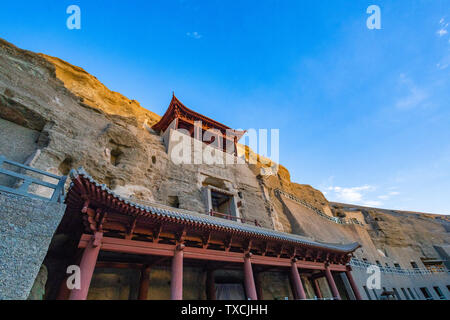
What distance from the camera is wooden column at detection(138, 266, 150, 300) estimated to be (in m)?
7.83

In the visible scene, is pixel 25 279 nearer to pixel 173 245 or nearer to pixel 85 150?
pixel 173 245

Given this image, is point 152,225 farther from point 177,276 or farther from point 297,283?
point 297,283

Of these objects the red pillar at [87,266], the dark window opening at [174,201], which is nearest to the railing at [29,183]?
the red pillar at [87,266]

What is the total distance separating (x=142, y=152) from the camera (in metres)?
14.0

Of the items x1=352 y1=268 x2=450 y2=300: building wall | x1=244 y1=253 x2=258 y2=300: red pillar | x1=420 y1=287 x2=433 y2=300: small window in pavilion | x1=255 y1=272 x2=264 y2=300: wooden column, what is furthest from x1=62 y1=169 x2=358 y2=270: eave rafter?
x1=420 y1=287 x2=433 y2=300: small window in pavilion

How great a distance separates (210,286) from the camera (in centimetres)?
954

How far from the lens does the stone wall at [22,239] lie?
386 centimetres

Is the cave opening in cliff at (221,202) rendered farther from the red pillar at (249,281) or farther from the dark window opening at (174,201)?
the red pillar at (249,281)

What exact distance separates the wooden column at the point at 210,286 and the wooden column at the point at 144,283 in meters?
2.79

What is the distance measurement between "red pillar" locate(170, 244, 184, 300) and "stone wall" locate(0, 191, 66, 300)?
3489 mm

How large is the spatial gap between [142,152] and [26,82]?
656 cm

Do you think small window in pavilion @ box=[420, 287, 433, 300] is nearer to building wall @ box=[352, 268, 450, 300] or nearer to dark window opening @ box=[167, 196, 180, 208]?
building wall @ box=[352, 268, 450, 300]

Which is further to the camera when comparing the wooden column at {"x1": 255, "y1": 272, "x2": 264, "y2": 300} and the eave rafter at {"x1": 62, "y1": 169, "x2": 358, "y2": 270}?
the wooden column at {"x1": 255, "y1": 272, "x2": 264, "y2": 300}
